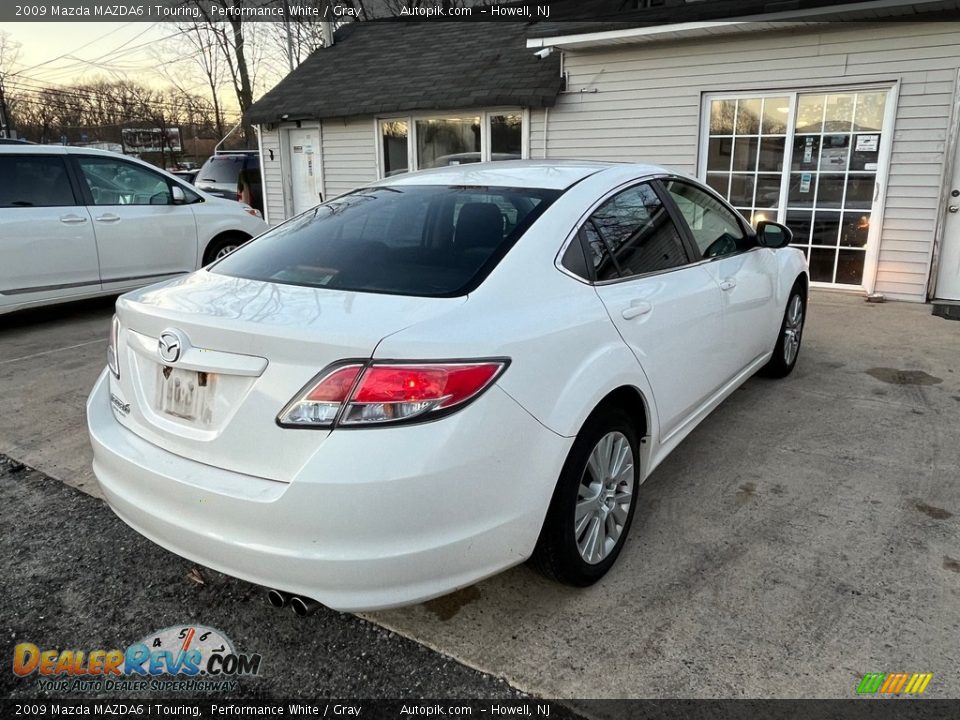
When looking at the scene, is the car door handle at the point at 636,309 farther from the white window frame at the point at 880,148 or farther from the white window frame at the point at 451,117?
the white window frame at the point at 451,117

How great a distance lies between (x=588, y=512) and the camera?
2.44 m

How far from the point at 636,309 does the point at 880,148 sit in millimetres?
6378

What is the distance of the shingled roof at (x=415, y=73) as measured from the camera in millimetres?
9898

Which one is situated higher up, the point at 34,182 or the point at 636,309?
the point at 34,182

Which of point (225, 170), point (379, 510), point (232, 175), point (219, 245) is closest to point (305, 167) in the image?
point (232, 175)

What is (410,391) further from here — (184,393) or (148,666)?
(148,666)

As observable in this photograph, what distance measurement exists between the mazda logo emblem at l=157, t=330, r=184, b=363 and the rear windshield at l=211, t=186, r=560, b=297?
1.49 ft

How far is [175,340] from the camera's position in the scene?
6.90ft

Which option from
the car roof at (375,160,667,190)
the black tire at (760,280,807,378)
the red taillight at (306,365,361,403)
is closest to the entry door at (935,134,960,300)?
the black tire at (760,280,807,378)

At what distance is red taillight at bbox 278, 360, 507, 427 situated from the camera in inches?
72.6

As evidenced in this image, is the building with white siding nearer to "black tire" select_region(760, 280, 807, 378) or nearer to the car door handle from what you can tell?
"black tire" select_region(760, 280, 807, 378)

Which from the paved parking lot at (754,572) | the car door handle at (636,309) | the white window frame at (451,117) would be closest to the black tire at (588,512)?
the paved parking lot at (754,572)

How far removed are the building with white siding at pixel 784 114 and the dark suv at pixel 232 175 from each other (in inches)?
169

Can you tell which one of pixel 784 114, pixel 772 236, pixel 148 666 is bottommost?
pixel 148 666
